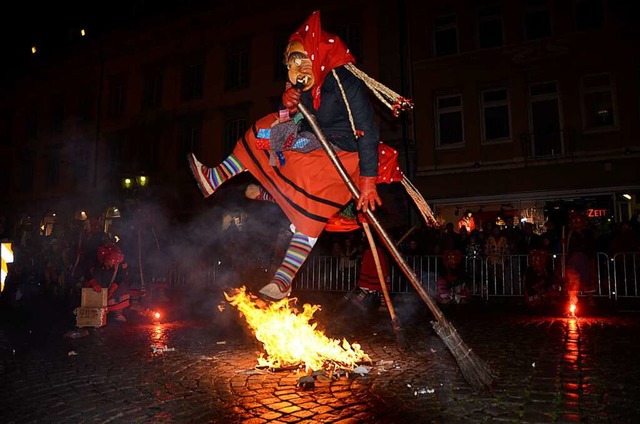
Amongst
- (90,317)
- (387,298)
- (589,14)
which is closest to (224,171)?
(387,298)

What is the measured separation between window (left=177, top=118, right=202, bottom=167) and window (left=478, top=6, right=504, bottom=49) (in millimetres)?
13000

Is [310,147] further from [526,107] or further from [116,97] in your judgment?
[116,97]

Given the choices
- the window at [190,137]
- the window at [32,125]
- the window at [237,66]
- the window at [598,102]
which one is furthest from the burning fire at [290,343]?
the window at [32,125]

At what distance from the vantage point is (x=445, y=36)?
18531mm

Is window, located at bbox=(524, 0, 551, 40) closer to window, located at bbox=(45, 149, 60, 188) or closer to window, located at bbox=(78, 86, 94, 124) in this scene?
window, located at bbox=(78, 86, 94, 124)

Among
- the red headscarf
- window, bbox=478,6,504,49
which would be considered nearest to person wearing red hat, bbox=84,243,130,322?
the red headscarf

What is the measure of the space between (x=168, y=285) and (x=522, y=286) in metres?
8.80

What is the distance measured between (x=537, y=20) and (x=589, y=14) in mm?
1629

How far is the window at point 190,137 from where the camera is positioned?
23.2 m

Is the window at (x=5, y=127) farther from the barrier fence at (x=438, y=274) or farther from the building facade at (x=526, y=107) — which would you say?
the building facade at (x=526, y=107)

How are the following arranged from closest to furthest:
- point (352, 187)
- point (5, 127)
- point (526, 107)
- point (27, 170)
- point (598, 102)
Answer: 1. point (352, 187)
2. point (598, 102)
3. point (526, 107)
4. point (27, 170)
5. point (5, 127)

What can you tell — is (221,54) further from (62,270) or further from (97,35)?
(62,270)

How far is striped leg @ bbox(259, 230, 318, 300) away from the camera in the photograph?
349 cm

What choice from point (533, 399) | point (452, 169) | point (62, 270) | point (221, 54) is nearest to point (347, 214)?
point (533, 399)
